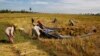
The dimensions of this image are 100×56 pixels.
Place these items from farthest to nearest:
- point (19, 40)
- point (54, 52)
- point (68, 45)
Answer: point (19, 40)
point (68, 45)
point (54, 52)

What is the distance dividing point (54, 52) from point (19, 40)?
487cm

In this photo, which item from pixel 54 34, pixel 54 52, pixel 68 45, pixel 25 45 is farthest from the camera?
pixel 54 34

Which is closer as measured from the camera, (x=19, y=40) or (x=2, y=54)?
(x=2, y=54)

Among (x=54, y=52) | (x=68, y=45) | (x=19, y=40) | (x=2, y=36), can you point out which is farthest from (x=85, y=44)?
(x=2, y=36)

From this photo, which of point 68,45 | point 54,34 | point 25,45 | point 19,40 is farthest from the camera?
point 54,34

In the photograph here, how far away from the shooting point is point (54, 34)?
67.2 feet

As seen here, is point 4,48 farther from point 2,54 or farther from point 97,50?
point 97,50

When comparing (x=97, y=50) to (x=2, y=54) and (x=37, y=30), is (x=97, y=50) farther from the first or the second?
(x=37, y=30)

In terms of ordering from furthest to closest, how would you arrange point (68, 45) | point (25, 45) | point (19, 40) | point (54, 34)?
point (54, 34) < point (19, 40) < point (25, 45) < point (68, 45)

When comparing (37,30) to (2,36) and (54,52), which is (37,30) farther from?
(54,52)

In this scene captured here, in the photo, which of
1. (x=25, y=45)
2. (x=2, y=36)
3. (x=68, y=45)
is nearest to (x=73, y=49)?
(x=68, y=45)

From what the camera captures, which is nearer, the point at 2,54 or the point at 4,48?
the point at 2,54

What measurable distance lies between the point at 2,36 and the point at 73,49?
6415mm

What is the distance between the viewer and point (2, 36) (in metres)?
20.2
